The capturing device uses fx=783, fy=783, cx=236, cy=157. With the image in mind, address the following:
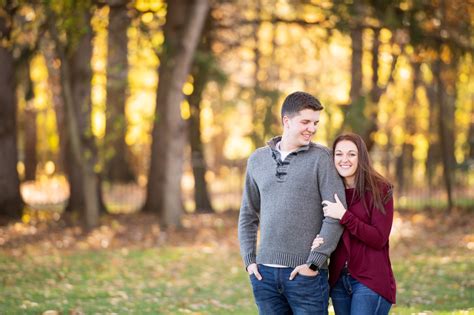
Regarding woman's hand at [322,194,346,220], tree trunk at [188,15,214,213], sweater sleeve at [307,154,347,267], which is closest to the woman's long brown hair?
sweater sleeve at [307,154,347,267]

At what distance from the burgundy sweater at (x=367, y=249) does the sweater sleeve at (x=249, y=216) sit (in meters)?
0.59

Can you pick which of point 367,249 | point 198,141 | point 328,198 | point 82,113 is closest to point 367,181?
point 328,198

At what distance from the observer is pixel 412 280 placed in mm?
11453

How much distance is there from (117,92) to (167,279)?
13111mm

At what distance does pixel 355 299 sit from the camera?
5062 millimetres

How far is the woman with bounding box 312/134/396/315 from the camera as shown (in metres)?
5.04

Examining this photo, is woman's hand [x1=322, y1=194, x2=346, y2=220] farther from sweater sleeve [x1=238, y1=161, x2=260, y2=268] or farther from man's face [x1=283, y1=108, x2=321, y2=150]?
sweater sleeve [x1=238, y1=161, x2=260, y2=268]

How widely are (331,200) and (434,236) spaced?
12712mm

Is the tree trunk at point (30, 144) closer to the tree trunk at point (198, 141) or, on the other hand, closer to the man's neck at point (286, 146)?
the tree trunk at point (198, 141)

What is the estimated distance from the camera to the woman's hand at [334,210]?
4.91 m

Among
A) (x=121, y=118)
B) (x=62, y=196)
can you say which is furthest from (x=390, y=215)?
(x=62, y=196)

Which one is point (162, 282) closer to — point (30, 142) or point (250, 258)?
point (250, 258)

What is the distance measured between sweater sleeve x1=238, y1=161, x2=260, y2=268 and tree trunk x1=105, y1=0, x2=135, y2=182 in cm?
1150

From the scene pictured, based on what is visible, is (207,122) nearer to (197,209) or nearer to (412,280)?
(197,209)
